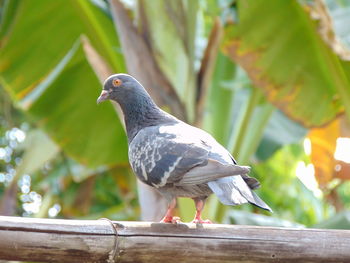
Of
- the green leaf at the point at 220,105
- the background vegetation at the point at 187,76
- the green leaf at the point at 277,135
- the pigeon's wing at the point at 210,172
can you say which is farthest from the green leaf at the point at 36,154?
the pigeon's wing at the point at 210,172

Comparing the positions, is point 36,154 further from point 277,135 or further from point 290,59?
point 290,59

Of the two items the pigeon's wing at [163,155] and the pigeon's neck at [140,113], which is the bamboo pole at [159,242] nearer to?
the pigeon's wing at [163,155]

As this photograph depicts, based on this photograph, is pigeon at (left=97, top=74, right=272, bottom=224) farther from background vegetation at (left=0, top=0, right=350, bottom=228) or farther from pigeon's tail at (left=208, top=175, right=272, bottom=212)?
background vegetation at (left=0, top=0, right=350, bottom=228)

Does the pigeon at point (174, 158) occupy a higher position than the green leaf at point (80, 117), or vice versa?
the pigeon at point (174, 158)

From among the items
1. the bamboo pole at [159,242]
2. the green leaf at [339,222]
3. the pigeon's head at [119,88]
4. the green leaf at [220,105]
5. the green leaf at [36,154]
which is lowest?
the green leaf at [339,222]

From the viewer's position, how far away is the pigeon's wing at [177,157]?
2.22 m

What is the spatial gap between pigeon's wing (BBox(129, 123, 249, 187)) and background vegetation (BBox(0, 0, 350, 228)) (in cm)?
94

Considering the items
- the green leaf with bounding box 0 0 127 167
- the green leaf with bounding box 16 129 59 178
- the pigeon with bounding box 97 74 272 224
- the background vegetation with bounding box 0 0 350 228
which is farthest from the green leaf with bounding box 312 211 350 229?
the green leaf with bounding box 16 129 59 178

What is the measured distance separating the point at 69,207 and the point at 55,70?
218 centimetres

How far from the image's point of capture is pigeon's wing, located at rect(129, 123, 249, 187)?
87.5 inches

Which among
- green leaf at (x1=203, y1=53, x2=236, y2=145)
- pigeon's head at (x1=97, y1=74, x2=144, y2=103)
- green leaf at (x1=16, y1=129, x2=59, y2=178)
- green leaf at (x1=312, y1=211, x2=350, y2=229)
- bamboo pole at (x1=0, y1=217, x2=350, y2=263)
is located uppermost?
pigeon's head at (x1=97, y1=74, x2=144, y2=103)

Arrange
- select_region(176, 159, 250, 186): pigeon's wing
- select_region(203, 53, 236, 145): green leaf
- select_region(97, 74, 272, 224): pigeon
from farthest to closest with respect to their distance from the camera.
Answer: select_region(203, 53, 236, 145): green leaf < select_region(97, 74, 272, 224): pigeon < select_region(176, 159, 250, 186): pigeon's wing

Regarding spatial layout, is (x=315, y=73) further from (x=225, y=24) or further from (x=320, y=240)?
(x=320, y=240)

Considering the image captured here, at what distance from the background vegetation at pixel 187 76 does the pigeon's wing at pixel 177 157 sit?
0.94m
